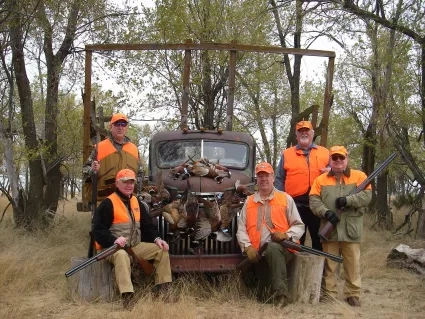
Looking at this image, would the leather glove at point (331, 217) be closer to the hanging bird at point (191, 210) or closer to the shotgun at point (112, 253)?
the hanging bird at point (191, 210)

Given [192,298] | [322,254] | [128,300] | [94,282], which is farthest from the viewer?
[94,282]

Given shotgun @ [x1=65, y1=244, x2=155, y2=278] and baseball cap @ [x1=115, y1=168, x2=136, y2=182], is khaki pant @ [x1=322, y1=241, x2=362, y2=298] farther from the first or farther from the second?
baseball cap @ [x1=115, y1=168, x2=136, y2=182]

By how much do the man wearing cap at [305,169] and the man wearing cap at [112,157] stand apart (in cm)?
207

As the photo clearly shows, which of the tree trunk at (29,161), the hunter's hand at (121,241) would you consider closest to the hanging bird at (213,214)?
the hunter's hand at (121,241)

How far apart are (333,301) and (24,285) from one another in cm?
382

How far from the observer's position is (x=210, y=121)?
14.5 meters

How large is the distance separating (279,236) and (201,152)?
2.67 meters

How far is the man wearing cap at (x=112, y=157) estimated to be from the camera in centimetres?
767

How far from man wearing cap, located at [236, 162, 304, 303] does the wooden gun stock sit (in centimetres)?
106

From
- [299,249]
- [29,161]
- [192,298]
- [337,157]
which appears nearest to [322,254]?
[299,249]

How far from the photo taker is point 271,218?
22.2 feet

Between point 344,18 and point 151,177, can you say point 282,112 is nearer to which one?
point 344,18

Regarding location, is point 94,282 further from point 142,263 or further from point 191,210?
point 191,210

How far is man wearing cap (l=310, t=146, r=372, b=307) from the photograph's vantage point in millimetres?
6672
